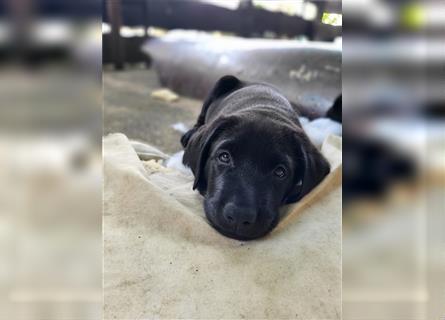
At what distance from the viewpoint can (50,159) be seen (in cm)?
76

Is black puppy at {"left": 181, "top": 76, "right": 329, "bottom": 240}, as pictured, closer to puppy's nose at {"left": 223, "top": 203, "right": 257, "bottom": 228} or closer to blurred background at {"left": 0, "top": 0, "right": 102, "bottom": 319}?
puppy's nose at {"left": 223, "top": 203, "right": 257, "bottom": 228}

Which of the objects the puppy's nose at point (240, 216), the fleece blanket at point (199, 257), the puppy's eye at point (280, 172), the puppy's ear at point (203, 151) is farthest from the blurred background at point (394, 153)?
the puppy's ear at point (203, 151)

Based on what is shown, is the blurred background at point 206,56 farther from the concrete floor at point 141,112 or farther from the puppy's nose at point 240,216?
the puppy's nose at point 240,216

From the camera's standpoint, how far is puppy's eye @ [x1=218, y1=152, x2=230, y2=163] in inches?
60.2

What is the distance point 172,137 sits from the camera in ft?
6.22

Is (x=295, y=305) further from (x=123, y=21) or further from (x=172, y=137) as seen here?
(x=123, y=21)

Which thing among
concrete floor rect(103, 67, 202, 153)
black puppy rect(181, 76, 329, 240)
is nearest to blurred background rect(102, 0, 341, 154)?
concrete floor rect(103, 67, 202, 153)

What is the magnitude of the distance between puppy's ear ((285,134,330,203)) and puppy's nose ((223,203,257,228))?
24 centimetres

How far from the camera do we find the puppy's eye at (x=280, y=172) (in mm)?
1514

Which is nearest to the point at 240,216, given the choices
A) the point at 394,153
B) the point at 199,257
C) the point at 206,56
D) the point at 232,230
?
the point at 232,230

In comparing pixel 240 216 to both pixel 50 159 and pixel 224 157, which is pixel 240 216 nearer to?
pixel 224 157

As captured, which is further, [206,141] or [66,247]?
[206,141]

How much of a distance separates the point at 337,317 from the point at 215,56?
2.02 m

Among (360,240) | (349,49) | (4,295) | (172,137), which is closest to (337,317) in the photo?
(360,240)
